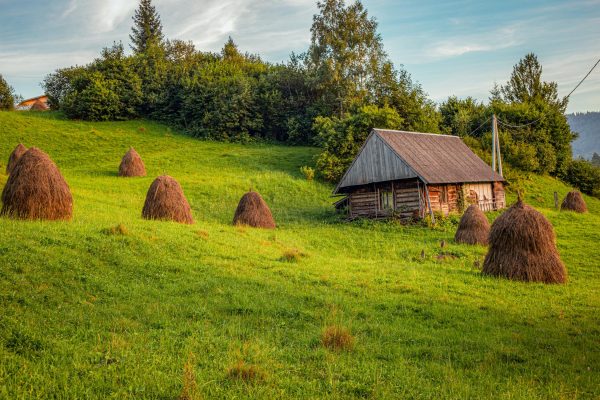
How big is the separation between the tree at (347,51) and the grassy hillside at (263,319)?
34767 millimetres

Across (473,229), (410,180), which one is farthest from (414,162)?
(473,229)

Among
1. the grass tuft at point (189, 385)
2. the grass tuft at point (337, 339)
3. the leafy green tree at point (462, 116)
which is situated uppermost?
the leafy green tree at point (462, 116)

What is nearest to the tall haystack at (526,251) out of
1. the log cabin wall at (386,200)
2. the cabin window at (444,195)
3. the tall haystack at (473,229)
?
the tall haystack at (473,229)

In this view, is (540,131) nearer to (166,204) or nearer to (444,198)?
(444,198)

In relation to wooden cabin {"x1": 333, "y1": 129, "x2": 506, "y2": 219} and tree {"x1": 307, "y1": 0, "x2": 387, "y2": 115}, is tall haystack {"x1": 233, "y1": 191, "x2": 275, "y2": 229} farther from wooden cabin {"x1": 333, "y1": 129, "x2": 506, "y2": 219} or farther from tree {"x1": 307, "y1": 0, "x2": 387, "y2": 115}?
tree {"x1": 307, "y1": 0, "x2": 387, "y2": 115}

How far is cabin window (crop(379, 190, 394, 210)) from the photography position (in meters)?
31.6

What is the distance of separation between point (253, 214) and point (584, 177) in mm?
49325

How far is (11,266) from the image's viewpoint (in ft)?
33.5

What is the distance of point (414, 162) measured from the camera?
102 feet

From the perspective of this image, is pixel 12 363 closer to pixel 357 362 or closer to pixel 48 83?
pixel 357 362

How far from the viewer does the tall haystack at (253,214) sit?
2464cm

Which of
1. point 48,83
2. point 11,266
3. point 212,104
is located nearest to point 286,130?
point 212,104

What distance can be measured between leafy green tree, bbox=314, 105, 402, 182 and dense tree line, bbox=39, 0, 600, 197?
0.10m

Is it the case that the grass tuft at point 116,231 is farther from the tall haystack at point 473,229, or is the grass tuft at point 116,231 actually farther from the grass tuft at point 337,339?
the tall haystack at point 473,229
